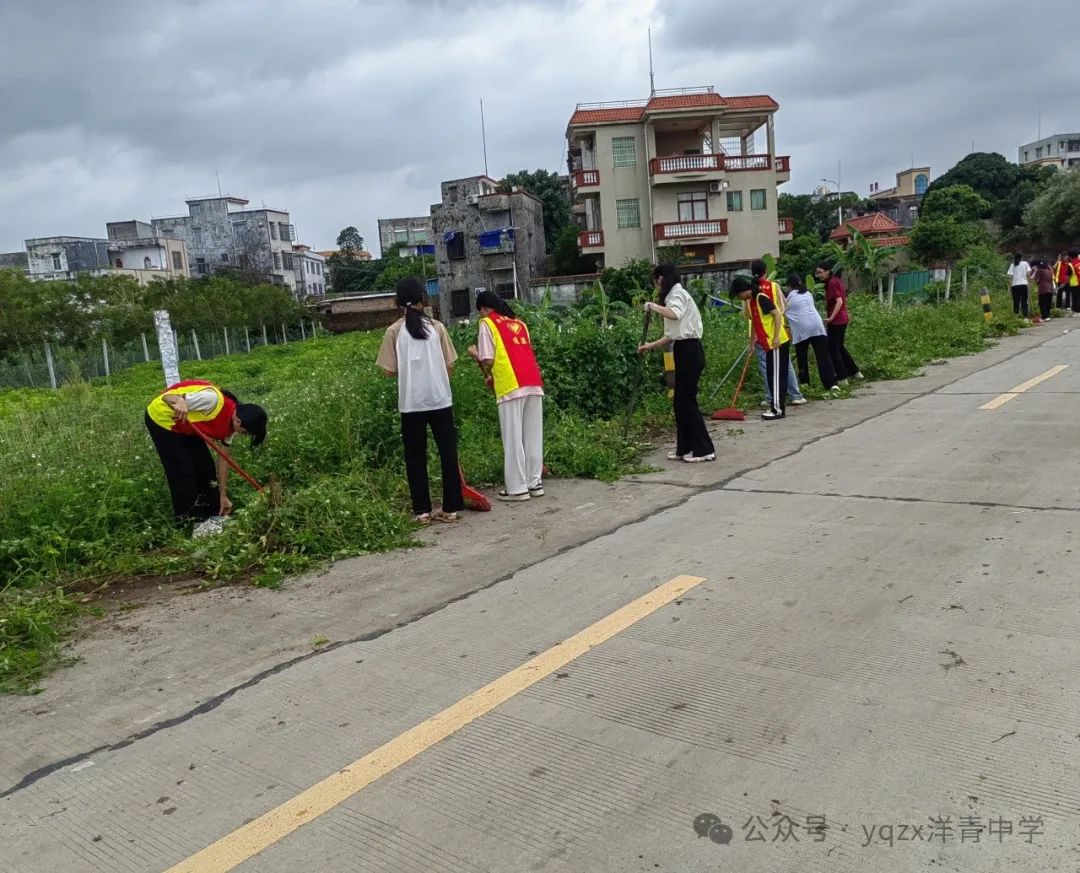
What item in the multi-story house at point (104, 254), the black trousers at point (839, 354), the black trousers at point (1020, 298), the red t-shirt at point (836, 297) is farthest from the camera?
the multi-story house at point (104, 254)

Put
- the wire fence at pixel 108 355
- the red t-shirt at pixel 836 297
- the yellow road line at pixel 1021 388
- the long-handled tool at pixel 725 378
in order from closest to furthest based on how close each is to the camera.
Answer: the yellow road line at pixel 1021 388 < the long-handled tool at pixel 725 378 < the red t-shirt at pixel 836 297 < the wire fence at pixel 108 355

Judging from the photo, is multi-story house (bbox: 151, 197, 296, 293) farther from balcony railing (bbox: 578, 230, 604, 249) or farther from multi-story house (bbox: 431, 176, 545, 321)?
balcony railing (bbox: 578, 230, 604, 249)

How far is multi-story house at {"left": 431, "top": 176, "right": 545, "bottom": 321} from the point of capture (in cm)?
5262

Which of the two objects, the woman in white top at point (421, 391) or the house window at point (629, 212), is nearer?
the woman in white top at point (421, 391)

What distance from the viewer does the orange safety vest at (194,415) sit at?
20.9 ft

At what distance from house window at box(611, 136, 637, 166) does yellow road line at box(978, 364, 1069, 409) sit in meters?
35.4

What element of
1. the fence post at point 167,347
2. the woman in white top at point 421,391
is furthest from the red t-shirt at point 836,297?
the fence post at point 167,347

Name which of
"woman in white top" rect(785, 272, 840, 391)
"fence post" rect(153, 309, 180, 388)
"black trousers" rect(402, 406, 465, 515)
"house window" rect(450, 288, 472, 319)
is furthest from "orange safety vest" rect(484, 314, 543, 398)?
"house window" rect(450, 288, 472, 319)

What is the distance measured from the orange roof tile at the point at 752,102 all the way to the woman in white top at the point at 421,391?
41986 mm

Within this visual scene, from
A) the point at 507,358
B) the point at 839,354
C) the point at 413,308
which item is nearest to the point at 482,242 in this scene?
the point at 839,354

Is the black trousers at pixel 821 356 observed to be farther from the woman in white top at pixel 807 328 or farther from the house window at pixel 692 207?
the house window at pixel 692 207

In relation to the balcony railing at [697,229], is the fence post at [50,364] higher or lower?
lower

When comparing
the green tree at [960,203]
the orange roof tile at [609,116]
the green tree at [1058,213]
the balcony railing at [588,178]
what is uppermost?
the orange roof tile at [609,116]

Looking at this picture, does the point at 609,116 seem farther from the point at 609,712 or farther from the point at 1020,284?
the point at 609,712
